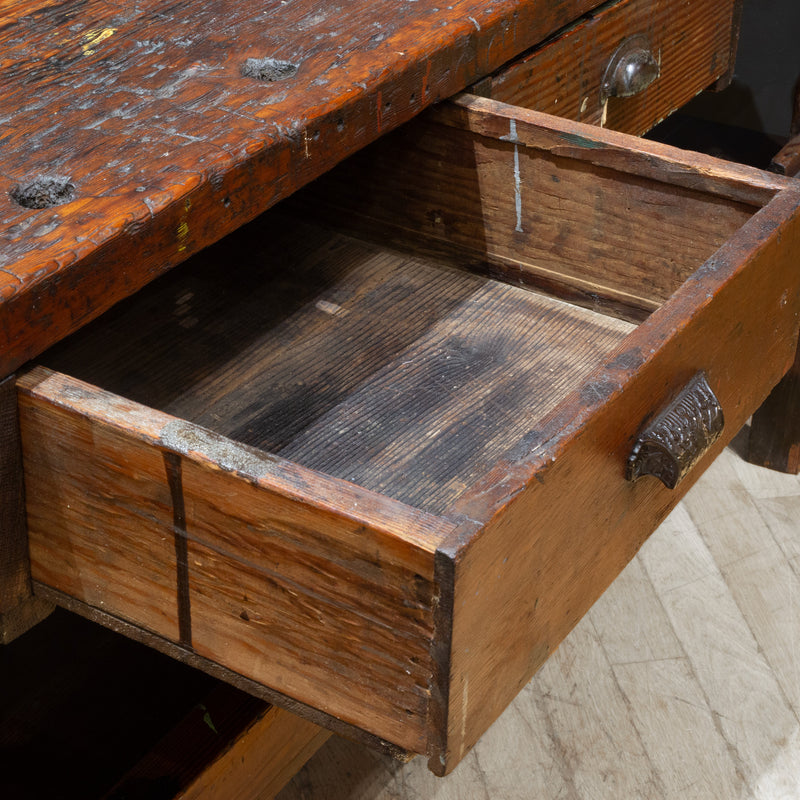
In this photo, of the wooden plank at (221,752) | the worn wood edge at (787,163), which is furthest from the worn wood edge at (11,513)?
the worn wood edge at (787,163)

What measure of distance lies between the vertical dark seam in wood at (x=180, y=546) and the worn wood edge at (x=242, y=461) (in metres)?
0.01

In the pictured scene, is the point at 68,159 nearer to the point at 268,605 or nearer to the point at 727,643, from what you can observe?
the point at 268,605

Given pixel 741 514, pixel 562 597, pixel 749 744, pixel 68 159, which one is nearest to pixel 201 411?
pixel 68 159

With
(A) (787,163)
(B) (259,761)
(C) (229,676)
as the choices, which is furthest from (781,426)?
(C) (229,676)

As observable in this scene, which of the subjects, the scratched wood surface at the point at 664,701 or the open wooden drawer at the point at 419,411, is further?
the scratched wood surface at the point at 664,701

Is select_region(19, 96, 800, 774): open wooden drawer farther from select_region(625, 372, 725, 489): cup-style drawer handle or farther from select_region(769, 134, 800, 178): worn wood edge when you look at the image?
select_region(769, 134, 800, 178): worn wood edge

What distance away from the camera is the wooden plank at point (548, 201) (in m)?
0.99

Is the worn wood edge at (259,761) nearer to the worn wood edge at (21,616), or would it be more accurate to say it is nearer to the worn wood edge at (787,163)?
the worn wood edge at (21,616)

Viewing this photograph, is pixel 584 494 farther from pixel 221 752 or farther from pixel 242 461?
pixel 221 752

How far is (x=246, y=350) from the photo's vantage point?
1.09m

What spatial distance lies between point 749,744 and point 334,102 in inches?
33.7

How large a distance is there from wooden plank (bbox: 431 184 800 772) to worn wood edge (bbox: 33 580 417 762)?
0.05m

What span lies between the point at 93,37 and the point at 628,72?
0.57 m

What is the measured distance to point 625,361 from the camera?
76 cm
